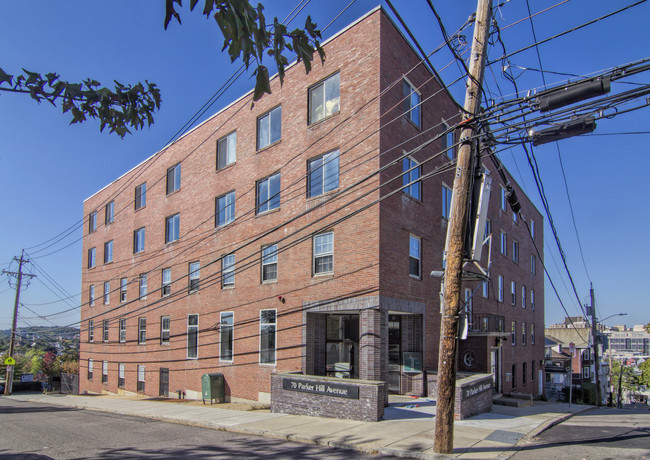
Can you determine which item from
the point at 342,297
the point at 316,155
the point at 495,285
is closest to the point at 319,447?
the point at 342,297

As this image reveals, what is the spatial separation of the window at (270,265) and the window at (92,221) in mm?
21220

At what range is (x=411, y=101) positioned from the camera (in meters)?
18.6

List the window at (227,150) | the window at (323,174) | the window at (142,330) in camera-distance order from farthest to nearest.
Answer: the window at (142,330), the window at (227,150), the window at (323,174)

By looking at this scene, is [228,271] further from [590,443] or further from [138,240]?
[590,443]

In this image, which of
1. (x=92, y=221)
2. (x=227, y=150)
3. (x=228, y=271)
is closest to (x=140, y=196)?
(x=92, y=221)

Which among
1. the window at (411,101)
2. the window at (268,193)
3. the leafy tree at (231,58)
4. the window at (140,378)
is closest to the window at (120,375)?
the window at (140,378)

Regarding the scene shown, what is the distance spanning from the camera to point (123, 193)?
32250 mm

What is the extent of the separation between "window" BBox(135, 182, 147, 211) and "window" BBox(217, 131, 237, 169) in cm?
815

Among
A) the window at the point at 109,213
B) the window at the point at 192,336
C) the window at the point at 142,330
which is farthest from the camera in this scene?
the window at the point at 109,213

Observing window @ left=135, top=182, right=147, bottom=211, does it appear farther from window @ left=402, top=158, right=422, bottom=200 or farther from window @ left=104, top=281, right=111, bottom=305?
window @ left=402, top=158, right=422, bottom=200

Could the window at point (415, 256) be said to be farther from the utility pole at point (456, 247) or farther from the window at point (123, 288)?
the window at point (123, 288)

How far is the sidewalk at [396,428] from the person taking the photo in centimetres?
1034

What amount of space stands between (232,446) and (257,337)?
880 cm

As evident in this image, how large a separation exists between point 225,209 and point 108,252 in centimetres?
1496
